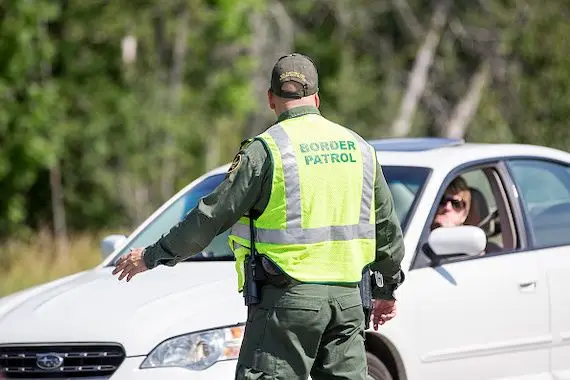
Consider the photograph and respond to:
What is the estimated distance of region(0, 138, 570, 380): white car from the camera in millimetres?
5746

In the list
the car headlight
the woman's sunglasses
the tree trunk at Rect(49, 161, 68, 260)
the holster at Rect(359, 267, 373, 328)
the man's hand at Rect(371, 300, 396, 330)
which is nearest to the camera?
the holster at Rect(359, 267, 373, 328)

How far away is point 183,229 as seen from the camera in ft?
15.9

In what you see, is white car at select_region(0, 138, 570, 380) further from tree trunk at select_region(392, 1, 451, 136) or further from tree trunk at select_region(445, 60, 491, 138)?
tree trunk at select_region(445, 60, 491, 138)

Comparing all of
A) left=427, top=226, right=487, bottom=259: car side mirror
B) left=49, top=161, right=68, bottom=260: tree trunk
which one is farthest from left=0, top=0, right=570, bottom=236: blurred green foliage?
left=427, top=226, right=487, bottom=259: car side mirror

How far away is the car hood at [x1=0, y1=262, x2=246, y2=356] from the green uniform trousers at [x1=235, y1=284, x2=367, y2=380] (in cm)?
91

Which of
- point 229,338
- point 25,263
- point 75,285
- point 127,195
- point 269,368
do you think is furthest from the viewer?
point 127,195

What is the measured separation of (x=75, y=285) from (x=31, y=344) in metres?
0.66

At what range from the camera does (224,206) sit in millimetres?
4793

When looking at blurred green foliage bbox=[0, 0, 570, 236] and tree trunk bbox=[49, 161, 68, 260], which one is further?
tree trunk bbox=[49, 161, 68, 260]

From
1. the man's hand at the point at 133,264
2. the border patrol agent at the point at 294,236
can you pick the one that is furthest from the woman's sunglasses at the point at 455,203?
the man's hand at the point at 133,264

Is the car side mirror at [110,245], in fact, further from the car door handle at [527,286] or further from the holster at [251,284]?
the holster at [251,284]

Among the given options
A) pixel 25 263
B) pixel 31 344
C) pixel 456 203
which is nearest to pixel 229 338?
pixel 31 344

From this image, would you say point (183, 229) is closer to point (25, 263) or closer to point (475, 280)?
point (475, 280)

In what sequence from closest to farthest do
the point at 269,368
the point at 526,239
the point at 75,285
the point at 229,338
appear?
the point at 269,368, the point at 229,338, the point at 75,285, the point at 526,239
